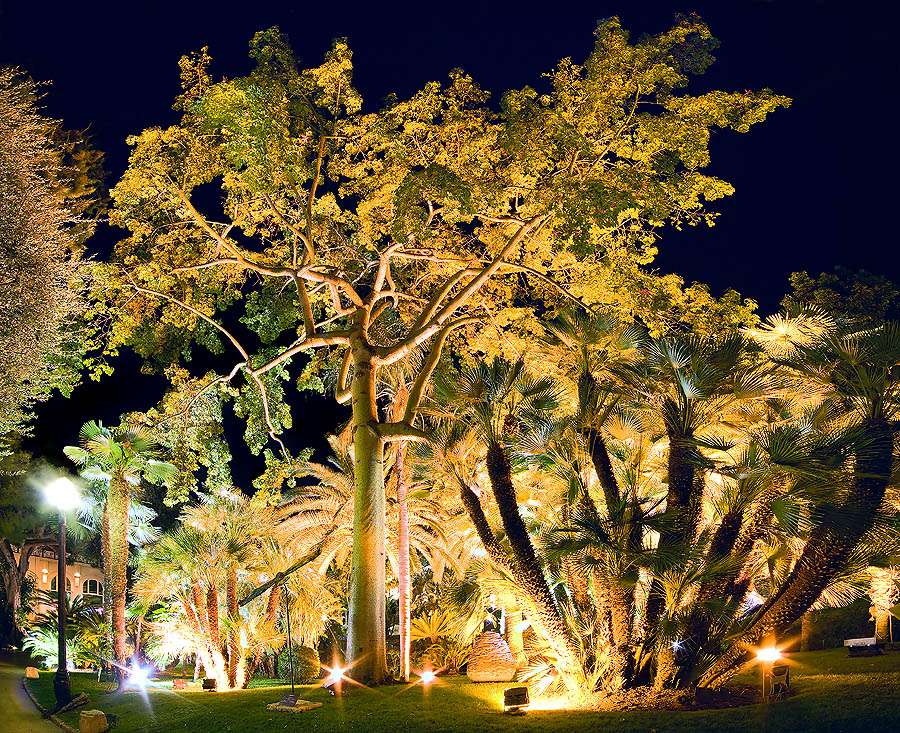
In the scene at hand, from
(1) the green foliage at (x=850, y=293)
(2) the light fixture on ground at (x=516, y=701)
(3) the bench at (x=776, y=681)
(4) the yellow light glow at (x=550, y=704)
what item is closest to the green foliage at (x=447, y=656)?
(4) the yellow light glow at (x=550, y=704)

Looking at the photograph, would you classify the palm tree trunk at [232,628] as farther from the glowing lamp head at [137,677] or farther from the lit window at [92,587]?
the lit window at [92,587]

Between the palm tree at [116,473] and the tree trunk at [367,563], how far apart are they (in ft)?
27.7

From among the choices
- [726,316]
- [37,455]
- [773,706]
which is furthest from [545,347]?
[37,455]

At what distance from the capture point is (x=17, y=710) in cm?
1775

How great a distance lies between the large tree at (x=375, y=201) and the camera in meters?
18.5

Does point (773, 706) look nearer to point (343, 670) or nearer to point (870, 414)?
point (870, 414)

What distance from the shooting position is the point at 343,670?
1805 cm

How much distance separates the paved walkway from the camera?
15.6 m

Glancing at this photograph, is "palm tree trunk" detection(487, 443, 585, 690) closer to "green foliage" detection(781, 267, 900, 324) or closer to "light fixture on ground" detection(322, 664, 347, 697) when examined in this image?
"light fixture on ground" detection(322, 664, 347, 697)

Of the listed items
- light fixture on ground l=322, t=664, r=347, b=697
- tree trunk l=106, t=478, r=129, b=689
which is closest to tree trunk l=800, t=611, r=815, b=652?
light fixture on ground l=322, t=664, r=347, b=697

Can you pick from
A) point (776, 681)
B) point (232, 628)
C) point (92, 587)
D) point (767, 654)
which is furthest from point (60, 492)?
point (92, 587)

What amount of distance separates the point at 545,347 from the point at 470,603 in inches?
221

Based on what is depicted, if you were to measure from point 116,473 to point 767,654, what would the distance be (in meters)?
20.4

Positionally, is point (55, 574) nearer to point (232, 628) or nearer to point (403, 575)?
point (232, 628)
